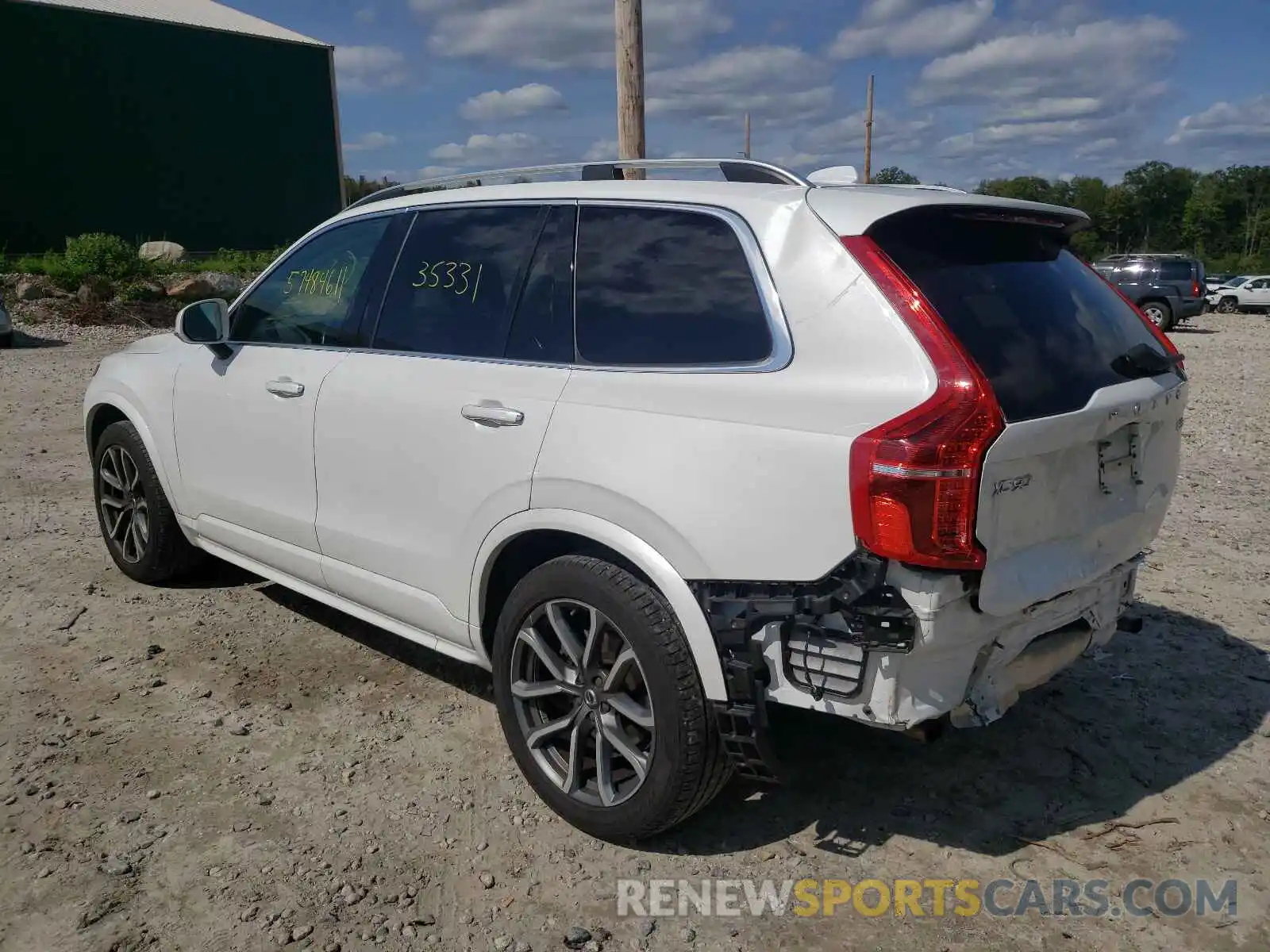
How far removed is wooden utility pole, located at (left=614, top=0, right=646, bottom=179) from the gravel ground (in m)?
4.85

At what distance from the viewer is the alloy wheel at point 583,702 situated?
9.27 ft

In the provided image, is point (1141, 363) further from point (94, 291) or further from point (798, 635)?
point (94, 291)

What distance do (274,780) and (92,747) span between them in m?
0.72

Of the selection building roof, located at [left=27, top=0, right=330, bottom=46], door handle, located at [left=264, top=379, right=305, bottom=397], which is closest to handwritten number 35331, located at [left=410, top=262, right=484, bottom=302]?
door handle, located at [left=264, top=379, right=305, bottom=397]

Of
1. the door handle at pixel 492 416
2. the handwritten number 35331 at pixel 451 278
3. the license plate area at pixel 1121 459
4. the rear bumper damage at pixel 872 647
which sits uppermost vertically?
the handwritten number 35331 at pixel 451 278

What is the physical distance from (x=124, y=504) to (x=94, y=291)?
53.1 feet

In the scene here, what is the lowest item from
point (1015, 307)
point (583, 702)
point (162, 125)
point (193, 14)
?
point (583, 702)

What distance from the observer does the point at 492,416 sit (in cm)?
303

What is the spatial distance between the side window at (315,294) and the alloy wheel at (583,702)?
147 centimetres

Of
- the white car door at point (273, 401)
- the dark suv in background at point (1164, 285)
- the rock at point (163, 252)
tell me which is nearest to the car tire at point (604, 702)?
the white car door at point (273, 401)

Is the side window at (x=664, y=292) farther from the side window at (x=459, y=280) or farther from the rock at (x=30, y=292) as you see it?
the rock at (x=30, y=292)

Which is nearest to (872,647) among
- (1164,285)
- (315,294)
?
(315,294)

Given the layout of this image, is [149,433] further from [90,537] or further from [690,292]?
[690,292]

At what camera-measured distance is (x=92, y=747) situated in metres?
3.44
